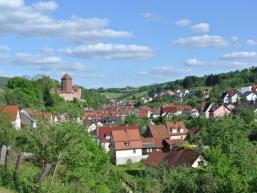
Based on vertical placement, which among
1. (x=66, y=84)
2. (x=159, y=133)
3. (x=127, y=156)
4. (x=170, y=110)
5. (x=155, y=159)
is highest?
(x=66, y=84)

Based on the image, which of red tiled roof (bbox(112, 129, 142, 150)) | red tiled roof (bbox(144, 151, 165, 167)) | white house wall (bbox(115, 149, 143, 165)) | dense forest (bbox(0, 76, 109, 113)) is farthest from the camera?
dense forest (bbox(0, 76, 109, 113))

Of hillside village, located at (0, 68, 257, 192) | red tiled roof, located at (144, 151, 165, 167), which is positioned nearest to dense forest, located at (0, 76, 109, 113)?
hillside village, located at (0, 68, 257, 192)

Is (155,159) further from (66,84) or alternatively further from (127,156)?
(66,84)

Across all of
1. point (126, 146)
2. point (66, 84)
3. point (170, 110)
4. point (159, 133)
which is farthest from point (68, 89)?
point (126, 146)

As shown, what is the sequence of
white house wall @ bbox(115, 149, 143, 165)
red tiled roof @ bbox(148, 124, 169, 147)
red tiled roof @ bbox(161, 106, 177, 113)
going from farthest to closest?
1. red tiled roof @ bbox(161, 106, 177, 113)
2. red tiled roof @ bbox(148, 124, 169, 147)
3. white house wall @ bbox(115, 149, 143, 165)

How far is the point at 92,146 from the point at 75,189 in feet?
42.1

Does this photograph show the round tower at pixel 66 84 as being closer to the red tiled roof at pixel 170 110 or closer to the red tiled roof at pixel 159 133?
the red tiled roof at pixel 170 110

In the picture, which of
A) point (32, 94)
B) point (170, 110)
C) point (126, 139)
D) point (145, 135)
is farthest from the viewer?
point (170, 110)

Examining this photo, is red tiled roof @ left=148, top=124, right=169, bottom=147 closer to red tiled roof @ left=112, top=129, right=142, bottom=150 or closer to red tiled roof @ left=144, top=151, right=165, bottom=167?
red tiled roof @ left=112, top=129, right=142, bottom=150

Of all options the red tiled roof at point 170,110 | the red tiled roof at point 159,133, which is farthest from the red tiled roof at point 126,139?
the red tiled roof at point 170,110

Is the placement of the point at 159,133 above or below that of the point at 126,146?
above

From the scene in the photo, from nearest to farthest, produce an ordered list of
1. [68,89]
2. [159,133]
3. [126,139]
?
[126,139] < [159,133] < [68,89]

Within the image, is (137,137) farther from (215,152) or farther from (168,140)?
(215,152)

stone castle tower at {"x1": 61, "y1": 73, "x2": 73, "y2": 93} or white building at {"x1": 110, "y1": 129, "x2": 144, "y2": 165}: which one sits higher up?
stone castle tower at {"x1": 61, "y1": 73, "x2": 73, "y2": 93}
